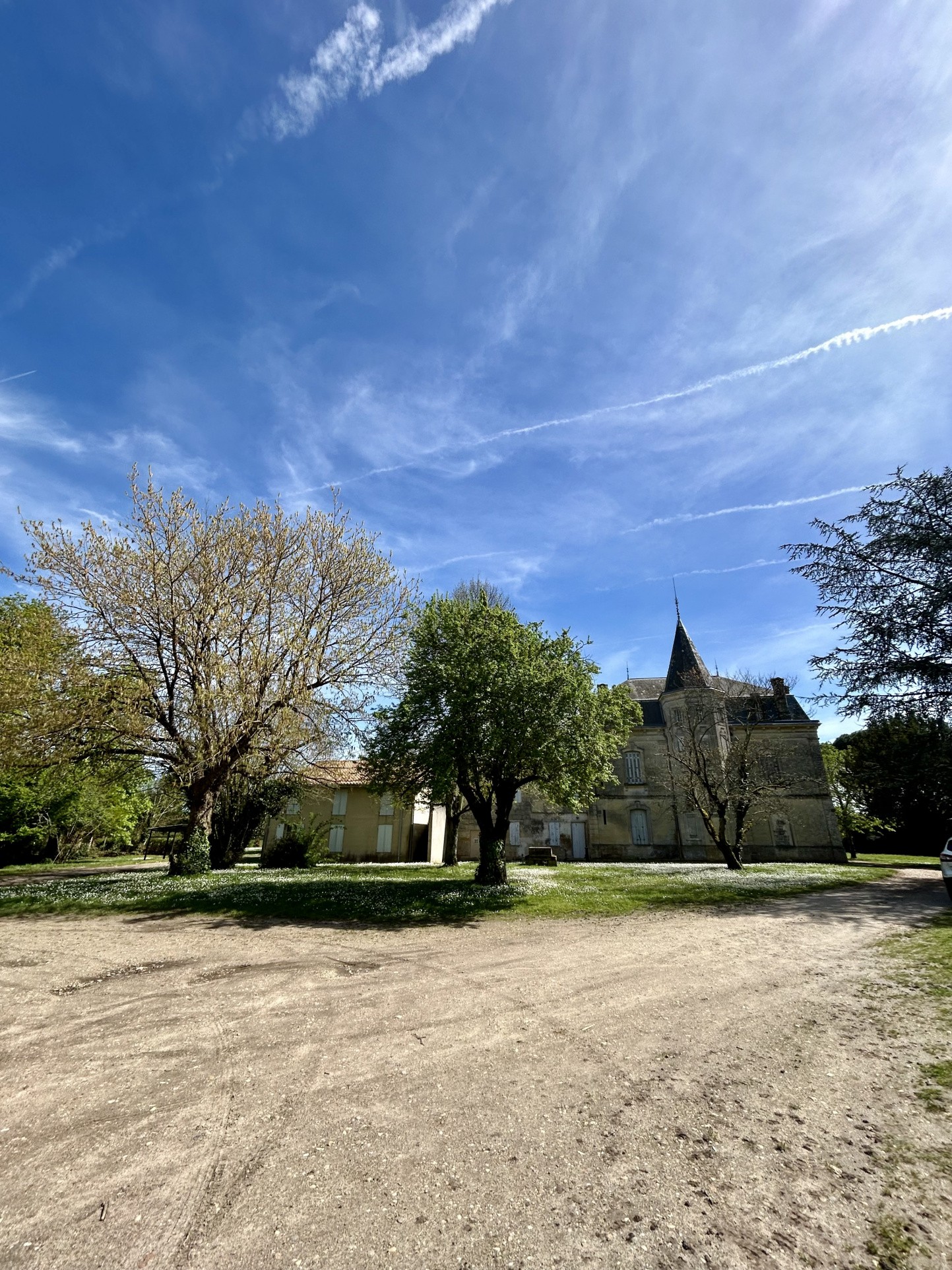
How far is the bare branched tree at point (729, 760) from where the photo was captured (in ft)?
85.2

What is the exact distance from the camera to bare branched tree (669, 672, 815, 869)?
2597 centimetres

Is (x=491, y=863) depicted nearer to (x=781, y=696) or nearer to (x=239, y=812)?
(x=239, y=812)

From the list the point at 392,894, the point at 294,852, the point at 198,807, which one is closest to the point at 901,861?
the point at 392,894

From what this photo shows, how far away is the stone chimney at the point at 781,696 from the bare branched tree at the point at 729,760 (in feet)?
0.26

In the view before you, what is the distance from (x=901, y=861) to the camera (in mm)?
36281

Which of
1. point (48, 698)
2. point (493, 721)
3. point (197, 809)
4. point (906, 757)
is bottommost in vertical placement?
point (197, 809)

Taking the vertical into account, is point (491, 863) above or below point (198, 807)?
below

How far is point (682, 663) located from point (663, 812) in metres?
10.5

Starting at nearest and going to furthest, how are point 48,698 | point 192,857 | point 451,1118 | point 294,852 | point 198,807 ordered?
1. point 451,1118
2. point 48,698
3. point 192,857
4. point 198,807
5. point 294,852

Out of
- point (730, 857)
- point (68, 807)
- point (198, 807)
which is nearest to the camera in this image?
point (198, 807)

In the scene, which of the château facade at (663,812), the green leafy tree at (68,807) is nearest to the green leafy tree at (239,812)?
the green leafy tree at (68,807)

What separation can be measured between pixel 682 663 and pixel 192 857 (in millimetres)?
32641

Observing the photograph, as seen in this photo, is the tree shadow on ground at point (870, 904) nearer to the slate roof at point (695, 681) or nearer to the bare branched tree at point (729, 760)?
the bare branched tree at point (729, 760)

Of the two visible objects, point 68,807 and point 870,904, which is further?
point 68,807
